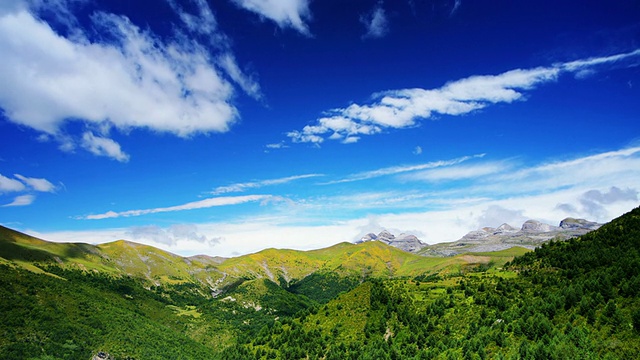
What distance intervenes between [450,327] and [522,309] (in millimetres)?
19631

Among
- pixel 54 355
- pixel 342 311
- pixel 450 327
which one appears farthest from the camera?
pixel 54 355

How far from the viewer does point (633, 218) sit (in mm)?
118125

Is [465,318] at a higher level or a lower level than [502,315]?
lower

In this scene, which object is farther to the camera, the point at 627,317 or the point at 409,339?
the point at 409,339

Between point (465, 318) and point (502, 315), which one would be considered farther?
point (465, 318)

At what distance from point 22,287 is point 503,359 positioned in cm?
22164

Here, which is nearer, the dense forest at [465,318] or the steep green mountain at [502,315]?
the steep green mountain at [502,315]

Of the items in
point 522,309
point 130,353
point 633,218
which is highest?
point 633,218

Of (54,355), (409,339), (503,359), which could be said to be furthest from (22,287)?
(503,359)

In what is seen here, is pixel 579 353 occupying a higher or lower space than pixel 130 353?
higher

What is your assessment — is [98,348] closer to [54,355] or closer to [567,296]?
[54,355]

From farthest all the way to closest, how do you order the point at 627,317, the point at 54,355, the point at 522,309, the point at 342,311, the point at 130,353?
the point at 130,353
the point at 54,355
the point at 342,311
the point at 522,309
the point at 627,317

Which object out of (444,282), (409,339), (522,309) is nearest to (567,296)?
(522,309)

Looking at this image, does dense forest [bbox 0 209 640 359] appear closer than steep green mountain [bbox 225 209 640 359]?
No
